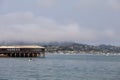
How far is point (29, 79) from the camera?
201 feet

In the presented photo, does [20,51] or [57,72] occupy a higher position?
[20,51]

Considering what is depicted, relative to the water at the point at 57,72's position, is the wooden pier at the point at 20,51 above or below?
above

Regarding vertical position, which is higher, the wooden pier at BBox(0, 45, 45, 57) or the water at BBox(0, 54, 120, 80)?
the wooden pier at BBox(0, 45, 45, 57)

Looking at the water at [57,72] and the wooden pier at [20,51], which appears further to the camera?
the wooden pier at [20,51]

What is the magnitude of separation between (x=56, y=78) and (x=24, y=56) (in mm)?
116877

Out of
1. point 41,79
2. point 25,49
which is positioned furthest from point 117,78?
point 25,49

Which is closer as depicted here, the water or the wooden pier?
the water

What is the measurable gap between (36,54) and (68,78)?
392 feet

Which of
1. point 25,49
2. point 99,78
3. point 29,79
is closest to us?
point 29,79

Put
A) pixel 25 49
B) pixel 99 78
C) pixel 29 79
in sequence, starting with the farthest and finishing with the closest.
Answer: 1. pixel 25 49
2. pixel 99 78
3. pixel 29 79

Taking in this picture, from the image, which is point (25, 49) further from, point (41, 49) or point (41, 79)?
point (41, 79)

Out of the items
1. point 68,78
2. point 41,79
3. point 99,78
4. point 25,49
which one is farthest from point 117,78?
point 25,49

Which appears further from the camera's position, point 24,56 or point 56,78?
point 24,56

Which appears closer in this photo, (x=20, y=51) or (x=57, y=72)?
(x=57, y=72)
